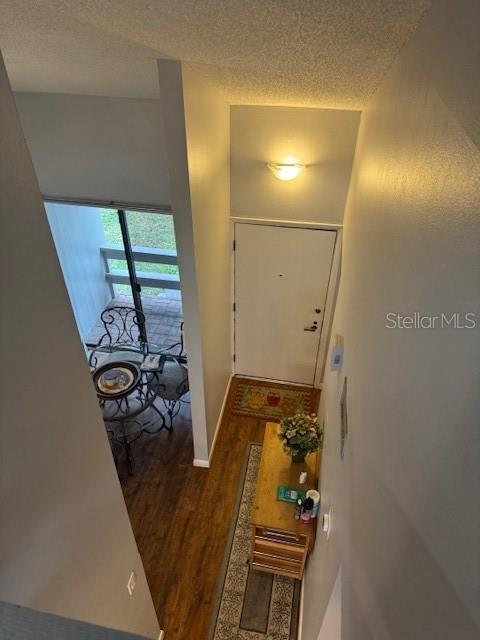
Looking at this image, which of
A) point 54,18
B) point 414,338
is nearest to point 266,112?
point 54,18

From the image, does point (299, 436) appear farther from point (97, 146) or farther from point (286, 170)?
point (97, 146)

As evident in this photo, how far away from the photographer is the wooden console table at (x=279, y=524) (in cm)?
270

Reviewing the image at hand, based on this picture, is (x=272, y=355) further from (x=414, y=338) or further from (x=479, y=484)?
(x=479, y=484)

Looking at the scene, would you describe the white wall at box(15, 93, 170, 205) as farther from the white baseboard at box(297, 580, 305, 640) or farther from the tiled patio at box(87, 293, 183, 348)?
the white baseboard at box(297, 580, 305, 640)

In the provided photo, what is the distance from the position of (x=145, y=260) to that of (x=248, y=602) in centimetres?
360

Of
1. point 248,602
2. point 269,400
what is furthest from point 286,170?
point 248,602

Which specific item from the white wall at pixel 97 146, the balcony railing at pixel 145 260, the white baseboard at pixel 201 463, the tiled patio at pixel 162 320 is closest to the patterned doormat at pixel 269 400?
the white baseboard at pixel 201 463

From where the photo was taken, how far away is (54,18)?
4.28 ft

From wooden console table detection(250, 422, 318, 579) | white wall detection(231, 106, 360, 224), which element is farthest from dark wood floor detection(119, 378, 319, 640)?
white wall detection(231, 106, 360, 224)

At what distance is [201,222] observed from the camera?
2.67 meters

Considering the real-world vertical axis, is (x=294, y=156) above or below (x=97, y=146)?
below

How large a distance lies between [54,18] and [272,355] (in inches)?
145

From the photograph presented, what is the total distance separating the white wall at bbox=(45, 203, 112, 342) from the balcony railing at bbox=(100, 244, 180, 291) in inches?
3.5

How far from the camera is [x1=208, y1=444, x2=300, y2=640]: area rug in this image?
2.75m
